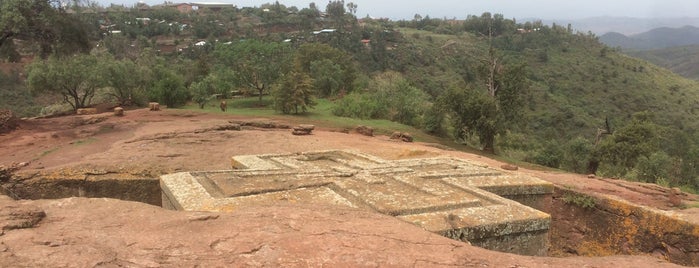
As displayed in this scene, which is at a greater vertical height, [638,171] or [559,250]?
[559,250]

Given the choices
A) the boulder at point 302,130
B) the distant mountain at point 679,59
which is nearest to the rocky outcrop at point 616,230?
the boulder at point 302,130

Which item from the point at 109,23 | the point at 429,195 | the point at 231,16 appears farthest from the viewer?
the point at 231,16

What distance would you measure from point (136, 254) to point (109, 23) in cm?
8404

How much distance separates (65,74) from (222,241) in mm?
28220

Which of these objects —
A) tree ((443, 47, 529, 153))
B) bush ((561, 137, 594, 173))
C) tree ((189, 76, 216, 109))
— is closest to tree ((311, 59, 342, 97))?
tree ((189, 76, 216, 109))

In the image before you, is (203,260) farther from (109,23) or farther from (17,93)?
(109,23)

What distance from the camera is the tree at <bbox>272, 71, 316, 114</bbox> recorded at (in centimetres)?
3058


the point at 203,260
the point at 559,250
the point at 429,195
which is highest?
the point at 203,260

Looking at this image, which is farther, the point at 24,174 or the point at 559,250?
the point at 24,174

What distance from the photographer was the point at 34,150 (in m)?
15.5

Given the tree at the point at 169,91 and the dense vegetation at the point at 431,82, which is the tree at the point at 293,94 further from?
the tree at the point at 169,91

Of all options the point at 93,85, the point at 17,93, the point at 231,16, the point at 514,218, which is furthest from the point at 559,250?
the point at 231,16

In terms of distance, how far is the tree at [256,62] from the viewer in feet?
127

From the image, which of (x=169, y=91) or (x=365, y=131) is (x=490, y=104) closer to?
(x=365, y=131)
